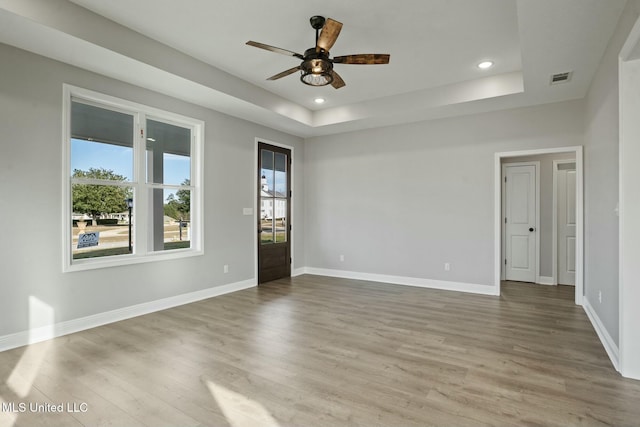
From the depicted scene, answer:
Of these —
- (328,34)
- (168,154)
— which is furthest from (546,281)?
(168,154)

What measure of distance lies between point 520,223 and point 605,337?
3327 mm

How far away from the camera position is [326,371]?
266 cm

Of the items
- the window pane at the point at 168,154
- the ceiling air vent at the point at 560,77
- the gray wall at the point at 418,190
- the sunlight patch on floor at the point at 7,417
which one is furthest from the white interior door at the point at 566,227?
the sunlight patch on floor at the point at 7,417

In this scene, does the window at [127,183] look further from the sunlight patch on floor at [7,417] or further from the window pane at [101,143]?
the sunlight patch on floor at [7,417]

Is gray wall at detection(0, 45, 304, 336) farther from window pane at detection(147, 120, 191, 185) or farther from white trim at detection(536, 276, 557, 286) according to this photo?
white trim at detection(536, 276, 557, 286)

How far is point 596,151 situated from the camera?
3686 mm

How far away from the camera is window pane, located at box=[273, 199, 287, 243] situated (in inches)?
251

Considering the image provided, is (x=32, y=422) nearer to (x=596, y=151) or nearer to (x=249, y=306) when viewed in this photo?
(x=249, y=306)

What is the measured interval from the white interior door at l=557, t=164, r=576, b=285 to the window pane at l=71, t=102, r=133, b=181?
6.71 m

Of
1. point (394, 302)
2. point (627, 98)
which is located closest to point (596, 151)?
point (627, 98)

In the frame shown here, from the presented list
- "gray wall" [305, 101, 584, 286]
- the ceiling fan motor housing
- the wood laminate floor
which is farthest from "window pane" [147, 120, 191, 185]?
"gray wall" [305, 101, 584, 286]

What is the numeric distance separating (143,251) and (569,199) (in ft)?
22.0

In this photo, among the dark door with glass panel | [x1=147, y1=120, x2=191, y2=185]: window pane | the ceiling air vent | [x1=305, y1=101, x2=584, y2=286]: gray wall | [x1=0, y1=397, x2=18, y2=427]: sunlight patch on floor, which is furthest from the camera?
the dark door with glass panel

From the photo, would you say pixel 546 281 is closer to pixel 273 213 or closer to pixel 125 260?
pixel 273 213
